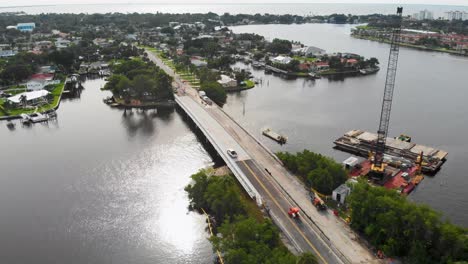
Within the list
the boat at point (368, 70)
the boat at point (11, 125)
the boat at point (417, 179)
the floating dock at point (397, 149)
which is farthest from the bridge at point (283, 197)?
the boat at point (368, 70)

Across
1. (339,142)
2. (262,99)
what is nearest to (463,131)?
(339,142)

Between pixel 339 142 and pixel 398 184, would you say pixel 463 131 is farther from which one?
pixel 398 184

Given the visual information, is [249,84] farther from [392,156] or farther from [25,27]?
[25,27]

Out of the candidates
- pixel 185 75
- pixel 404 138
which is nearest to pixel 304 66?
pixel 185 75

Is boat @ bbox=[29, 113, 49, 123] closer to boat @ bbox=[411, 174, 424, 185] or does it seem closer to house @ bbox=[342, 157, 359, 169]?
house @ bbox=[342, 157, 359, 169]

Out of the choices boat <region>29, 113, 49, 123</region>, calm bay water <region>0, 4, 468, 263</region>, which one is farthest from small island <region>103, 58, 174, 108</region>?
boat <region>29, 113, 49, 123</region>

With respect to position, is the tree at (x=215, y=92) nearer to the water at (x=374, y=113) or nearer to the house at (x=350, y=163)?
the water at (x=374, y=113)

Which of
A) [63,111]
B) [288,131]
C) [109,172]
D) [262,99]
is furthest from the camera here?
[262,99]
